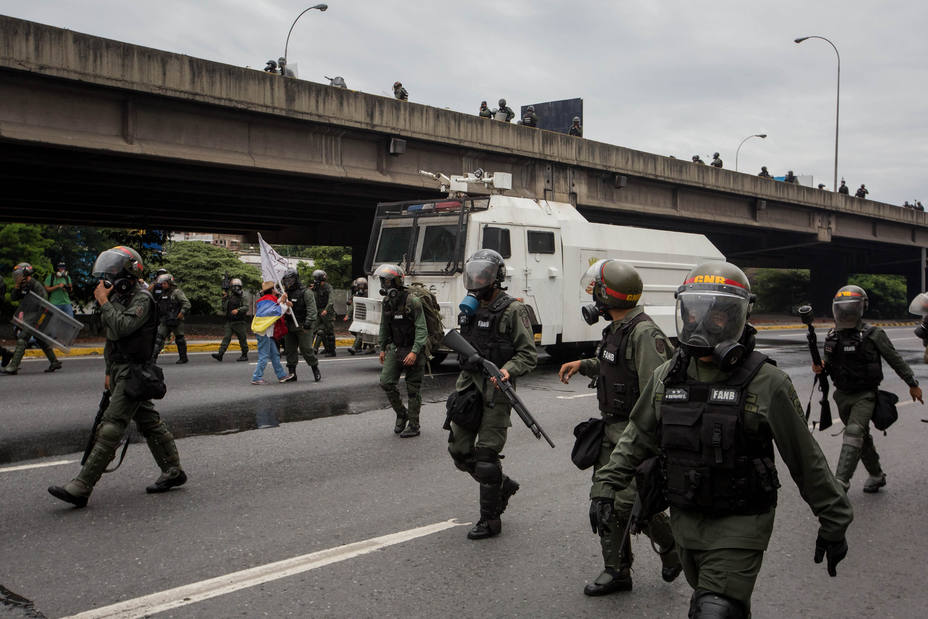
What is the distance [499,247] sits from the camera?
42.0 ft

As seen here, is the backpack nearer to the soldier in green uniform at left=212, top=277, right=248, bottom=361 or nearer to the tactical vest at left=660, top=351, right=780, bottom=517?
the tactical vest at left=660, top=351, right=780, bottom=517

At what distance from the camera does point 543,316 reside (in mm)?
13375

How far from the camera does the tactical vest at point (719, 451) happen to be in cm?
259

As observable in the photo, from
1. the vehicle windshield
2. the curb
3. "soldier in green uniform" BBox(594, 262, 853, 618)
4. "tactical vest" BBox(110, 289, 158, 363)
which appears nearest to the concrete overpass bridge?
the vehicle windshield

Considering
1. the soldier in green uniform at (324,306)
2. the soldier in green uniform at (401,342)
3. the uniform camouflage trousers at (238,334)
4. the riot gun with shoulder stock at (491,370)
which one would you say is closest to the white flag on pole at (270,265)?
the soldier in green uniform at (324,306)

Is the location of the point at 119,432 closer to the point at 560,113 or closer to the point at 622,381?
the point at 622,381

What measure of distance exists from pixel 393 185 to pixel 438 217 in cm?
613

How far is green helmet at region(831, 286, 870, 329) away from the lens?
593cm

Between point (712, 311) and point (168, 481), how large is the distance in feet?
14.6

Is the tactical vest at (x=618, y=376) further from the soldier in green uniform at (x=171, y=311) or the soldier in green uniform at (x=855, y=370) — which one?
the soldier in green uniform at (x=171, y=311)

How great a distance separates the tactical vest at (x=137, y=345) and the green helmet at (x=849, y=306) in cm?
515

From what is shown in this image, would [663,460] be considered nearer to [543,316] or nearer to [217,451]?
[217,451]

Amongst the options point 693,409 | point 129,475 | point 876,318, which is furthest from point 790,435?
point 876,318

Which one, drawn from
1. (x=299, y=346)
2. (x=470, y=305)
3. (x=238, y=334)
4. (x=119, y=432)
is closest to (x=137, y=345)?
(x=119, y=432)
